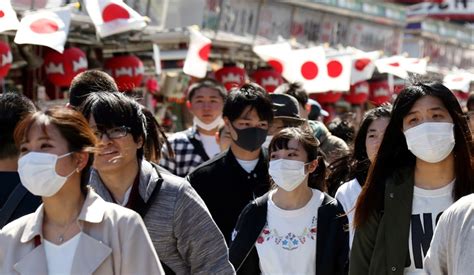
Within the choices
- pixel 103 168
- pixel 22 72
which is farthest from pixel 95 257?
pixel 22 72

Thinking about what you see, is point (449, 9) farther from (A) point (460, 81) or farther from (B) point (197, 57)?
(B) point (197, 57)

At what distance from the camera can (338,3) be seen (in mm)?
22469

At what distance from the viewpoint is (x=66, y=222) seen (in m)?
3.96

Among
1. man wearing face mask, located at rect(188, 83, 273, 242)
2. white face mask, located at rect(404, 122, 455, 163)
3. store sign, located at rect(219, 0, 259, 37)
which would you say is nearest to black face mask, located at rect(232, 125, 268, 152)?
man wearing face mask, located at rect(188, 83, 273, 242)

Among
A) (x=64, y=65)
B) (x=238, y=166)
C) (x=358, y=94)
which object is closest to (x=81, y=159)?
(x=238, y=166)

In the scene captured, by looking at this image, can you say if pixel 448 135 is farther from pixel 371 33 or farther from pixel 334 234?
pixel 371 33

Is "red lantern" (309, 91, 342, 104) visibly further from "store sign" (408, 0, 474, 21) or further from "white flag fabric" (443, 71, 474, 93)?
"store sign" (408, 0, 474, 21)

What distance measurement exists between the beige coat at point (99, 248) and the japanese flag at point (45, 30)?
4707mm

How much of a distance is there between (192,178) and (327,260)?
4.51 feet

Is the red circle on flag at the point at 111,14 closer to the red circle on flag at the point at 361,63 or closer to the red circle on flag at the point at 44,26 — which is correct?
the red circle on flag at the point at 44,26

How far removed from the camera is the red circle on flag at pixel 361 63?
1455cm

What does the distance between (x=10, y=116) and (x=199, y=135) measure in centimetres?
357

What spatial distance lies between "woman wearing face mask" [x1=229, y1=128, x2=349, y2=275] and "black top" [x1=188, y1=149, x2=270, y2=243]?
57cm

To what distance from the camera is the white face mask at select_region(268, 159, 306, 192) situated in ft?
19.7
